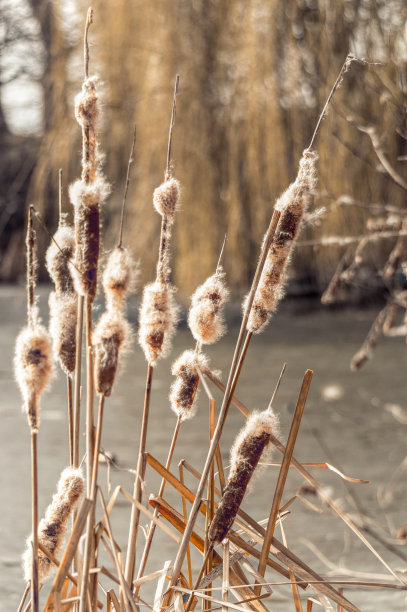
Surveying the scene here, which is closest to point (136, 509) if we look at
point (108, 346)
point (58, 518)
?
point (58, 518)

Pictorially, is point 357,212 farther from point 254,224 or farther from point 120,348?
point 120,348

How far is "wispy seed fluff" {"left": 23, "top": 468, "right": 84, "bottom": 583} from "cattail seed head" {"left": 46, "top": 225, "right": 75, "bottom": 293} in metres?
0.15

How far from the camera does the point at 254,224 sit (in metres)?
3.67

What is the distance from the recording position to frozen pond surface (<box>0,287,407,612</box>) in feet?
4.87

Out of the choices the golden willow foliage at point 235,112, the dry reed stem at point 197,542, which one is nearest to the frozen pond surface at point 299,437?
the dry reed stem at point 197,542

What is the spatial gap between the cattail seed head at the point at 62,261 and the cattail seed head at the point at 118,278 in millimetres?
61

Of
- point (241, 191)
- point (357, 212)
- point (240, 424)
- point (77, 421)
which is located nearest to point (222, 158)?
point (241, 191)

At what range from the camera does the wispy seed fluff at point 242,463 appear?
0.66m

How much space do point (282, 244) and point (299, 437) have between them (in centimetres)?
198

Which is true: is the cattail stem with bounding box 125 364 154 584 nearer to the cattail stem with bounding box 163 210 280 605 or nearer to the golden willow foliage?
the cattail stem with bounding box 163 210 280 605

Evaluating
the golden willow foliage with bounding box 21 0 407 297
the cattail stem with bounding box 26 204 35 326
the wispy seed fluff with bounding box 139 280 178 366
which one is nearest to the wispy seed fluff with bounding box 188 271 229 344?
the wispy seed fluff with bounding box 139 280 178 366

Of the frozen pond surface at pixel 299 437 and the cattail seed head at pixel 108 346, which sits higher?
the cattail seed head at pixel 108 346

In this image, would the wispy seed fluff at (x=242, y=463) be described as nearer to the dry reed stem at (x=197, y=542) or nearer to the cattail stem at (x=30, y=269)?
the dry reed stem at (x=197, y=542)

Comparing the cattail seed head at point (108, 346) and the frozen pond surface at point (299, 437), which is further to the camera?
the frozen pond surface at point (299, 437)
